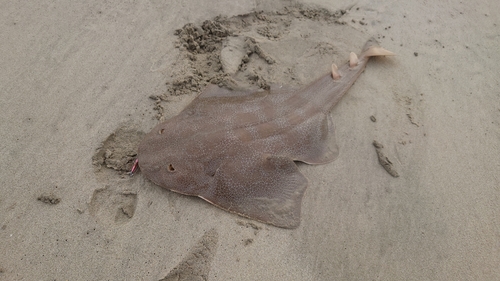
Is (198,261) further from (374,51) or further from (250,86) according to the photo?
(374,51)

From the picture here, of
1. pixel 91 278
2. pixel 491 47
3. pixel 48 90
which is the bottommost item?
pixel 91 278

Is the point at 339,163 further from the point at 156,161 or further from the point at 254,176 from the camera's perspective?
the point at 156,161

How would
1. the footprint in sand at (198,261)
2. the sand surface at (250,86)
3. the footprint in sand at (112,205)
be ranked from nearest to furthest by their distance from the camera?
1. the footprint in sand at (198,261)
2. the sand surface at (250,86)
3. the footprint in sand at (112,205)

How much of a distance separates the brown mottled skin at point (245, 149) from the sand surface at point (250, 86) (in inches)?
6.1

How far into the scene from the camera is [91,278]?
291 centimetres

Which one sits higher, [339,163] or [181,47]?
[181,47]

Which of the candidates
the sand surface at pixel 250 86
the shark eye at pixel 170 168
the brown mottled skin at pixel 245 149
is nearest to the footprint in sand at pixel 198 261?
the sand surface at pixel 250 86

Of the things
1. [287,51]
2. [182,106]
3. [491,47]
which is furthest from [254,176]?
[491,47]

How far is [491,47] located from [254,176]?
4.54m

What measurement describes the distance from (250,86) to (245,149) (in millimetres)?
1063

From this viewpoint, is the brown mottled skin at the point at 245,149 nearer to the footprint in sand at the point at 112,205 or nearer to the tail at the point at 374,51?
the footprint in sand at the point at 112,205

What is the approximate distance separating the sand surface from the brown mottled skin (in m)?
0.16

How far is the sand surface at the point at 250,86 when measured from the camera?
3.13 m

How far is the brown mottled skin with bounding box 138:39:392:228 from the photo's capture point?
11.1 feet
